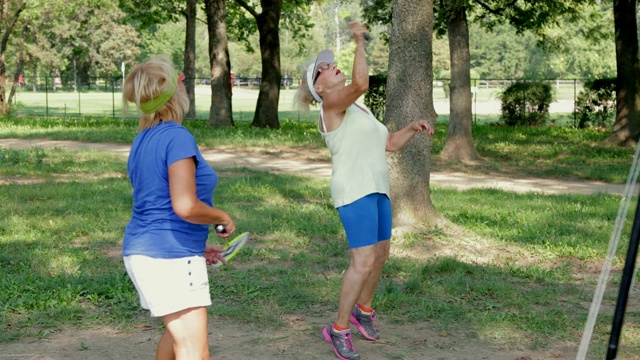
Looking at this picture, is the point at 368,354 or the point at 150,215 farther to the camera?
the point at 368,354

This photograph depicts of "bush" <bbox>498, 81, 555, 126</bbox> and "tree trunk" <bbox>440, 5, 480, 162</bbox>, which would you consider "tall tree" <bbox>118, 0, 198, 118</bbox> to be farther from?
"tree trunk" <bbox>440, 5, 480, 162</bbox>

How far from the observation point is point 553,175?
15859 mm

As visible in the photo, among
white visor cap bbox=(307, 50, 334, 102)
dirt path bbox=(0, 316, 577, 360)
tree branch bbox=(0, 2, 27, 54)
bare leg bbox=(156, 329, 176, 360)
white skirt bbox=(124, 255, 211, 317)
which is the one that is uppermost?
tree branch bbox=(0, 2, 27, 54)

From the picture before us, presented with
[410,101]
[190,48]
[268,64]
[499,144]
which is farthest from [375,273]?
[190,48]

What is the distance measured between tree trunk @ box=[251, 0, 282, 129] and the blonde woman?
784 inches

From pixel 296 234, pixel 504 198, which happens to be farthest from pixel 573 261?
pixel 504 198

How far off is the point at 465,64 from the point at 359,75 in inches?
530

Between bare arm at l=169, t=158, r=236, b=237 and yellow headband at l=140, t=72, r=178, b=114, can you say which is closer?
bare arm at l=169, t=158, r=236, b=237

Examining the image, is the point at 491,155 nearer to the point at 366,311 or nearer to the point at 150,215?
the point at 366,311

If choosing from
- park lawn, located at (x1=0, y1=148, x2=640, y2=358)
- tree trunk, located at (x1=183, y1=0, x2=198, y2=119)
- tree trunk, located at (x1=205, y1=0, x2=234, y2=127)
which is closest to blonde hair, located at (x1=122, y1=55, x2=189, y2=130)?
park lawn, located at (x1=0, y1=148, x2=640, y2=358)

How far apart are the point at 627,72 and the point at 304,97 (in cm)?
1711

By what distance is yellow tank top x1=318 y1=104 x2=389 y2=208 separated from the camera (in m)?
5.28

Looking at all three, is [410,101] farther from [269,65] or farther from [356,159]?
[269,65]

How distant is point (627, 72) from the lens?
20.9 meters
